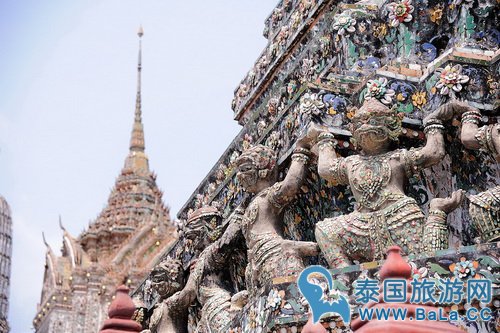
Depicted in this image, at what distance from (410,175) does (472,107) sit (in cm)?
78

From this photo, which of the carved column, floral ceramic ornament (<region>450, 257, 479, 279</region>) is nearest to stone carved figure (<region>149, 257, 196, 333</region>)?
floral ceramic ornament (<region>450, 257, 479, 279</region>)

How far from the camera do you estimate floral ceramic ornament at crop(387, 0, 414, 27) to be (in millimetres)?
10375

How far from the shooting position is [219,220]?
11.3 meters

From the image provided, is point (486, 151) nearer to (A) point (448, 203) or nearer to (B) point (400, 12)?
(A) point (448, 203)

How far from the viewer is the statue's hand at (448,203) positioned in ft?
26.8

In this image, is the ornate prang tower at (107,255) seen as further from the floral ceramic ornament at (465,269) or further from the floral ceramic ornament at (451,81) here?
the floral ceramic ornament at (465,269)

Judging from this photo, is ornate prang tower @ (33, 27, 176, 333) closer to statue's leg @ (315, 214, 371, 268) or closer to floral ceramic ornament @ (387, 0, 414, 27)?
floral ceramic ornament @ (387, 0, 414, 27)

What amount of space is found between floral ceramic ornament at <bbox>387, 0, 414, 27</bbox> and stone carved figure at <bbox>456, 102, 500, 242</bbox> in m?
1.81

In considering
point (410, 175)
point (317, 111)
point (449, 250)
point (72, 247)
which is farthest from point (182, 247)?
point (72, 247)

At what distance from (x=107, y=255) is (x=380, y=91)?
106ft

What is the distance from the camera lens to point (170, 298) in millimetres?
11344

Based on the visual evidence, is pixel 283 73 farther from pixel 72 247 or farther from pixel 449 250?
pixel 72 247

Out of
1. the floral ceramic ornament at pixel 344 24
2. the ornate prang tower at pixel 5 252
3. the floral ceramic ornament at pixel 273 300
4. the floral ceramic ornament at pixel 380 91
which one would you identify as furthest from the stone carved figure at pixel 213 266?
the ornate prang tower at pixel 5 252

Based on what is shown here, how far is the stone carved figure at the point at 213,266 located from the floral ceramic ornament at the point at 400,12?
239 cm
